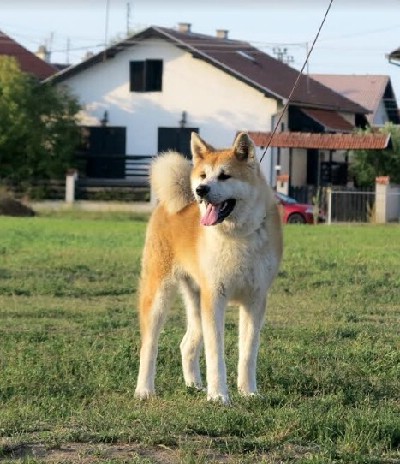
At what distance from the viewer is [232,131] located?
5141 centimetres

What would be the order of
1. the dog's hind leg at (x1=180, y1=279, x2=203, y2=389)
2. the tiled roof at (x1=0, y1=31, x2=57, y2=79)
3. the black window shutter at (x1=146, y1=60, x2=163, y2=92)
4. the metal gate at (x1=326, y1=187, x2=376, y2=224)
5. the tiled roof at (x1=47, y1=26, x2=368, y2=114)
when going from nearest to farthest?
the dog's hind leg at (x1=180, y1=279, x2=203, y2=389) → the metal gate at (x1=326, y1=187, x2=376, y2=224) → the tiled roof at (x1=47, y1=26, x2=368, y2=114) → the black window shutter at (x1=146, y1=60, x2=163, y2=92) → the tiled roof at (x1=0, y1=31, x2=57, y2=79)

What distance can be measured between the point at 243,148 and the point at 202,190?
0.45 metres

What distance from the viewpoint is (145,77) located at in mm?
52500

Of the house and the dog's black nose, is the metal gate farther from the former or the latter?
the dog's black nose

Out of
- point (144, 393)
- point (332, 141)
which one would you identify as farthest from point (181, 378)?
point (332, 141)

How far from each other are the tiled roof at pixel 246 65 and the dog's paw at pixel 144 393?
41.5 m

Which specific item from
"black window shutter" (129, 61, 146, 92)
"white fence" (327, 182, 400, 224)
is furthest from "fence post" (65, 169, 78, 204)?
"white fence" (327, 182, 400, 224)

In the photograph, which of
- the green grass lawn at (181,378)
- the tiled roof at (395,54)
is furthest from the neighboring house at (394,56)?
the green grass lawn at (181,378)

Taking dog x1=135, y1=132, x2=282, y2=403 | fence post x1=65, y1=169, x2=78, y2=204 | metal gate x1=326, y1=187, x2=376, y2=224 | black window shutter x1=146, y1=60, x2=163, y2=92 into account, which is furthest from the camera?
black window shutter x1=146, y1=60, x2=163, y2=92

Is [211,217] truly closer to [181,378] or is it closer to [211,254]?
[211,254]

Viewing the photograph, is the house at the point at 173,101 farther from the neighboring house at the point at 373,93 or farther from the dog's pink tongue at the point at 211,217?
the dog's pink tongue at the point at 211,217

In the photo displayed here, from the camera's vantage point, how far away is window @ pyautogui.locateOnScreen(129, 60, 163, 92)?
52375 millimetres

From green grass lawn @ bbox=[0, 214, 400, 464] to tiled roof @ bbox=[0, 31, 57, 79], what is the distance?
37390mm

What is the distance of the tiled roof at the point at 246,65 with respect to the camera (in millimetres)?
50406
